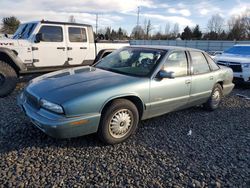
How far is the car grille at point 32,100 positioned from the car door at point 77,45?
3.91m

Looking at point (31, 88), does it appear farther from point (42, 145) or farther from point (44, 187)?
point (44, 187)

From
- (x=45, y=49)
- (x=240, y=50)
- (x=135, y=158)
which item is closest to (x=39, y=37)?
(x=45, y=49)

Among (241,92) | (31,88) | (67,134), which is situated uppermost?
(31,88)

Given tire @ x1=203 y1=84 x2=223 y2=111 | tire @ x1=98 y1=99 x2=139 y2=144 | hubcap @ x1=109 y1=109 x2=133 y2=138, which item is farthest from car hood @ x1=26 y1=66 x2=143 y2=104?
tire @ x1=203 y1=84 x2=223 y2=111

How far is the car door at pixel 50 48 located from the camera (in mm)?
6701

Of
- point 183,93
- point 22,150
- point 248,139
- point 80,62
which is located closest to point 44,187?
point 22,150

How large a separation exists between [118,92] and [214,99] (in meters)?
3.07

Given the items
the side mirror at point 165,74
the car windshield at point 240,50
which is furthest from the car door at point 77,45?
the car windshield at point 240,50

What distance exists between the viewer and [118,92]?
346 cm

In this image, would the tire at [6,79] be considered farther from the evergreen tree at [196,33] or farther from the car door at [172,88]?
the evergreen tree at [196,33]

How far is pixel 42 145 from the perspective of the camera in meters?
3.45

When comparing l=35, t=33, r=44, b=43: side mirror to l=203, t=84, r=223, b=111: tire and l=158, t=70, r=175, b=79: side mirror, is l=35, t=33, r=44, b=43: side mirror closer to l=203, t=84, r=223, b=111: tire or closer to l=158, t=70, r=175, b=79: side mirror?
l=158, t=70, r=175, b=79: side mirror

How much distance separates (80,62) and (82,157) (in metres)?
4.95

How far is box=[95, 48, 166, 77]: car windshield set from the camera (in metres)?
4.07
